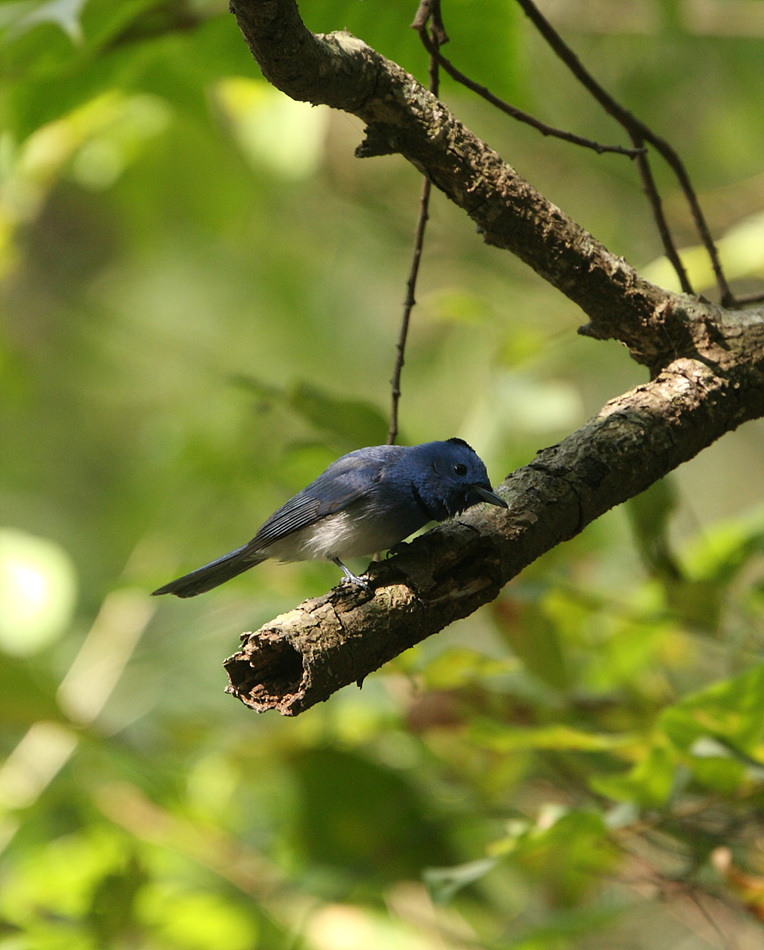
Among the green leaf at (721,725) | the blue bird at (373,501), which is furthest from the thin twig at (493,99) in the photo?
the green leaf at (721,725)

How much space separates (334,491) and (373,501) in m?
0.10

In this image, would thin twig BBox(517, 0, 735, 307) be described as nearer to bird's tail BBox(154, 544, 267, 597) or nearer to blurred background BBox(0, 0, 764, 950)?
blurred background BBox(0, 0, 764, 950)

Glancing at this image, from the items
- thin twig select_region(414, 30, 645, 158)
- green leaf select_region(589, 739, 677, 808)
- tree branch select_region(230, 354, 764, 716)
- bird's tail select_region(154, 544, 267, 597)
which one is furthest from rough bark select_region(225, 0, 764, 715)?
bird's tail select_region(154, 544, 267, 597)

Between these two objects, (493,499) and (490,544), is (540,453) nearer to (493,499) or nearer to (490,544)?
(493,499)

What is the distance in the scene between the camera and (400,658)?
249 cm

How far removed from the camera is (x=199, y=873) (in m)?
3.04

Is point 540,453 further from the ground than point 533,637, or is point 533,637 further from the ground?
point 540,453

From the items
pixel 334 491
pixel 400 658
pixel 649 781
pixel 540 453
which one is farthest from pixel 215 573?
pixel 649 781

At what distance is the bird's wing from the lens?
2143 mm

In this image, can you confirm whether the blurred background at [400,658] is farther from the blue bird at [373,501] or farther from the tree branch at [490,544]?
the tree branch at [490,544]

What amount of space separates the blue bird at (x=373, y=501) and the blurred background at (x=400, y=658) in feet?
0.87

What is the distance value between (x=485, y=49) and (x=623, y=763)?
205cm

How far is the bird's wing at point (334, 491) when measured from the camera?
2.14m

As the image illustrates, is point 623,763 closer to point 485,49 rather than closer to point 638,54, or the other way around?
point 485,49
